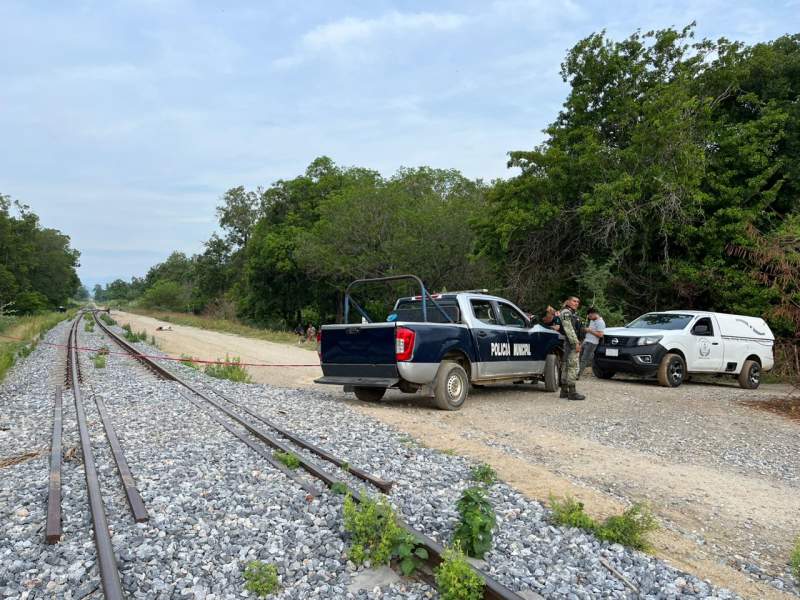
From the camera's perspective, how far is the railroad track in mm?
3680

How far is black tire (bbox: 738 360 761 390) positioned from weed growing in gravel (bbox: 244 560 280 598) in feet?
45.4

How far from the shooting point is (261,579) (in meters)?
3.63

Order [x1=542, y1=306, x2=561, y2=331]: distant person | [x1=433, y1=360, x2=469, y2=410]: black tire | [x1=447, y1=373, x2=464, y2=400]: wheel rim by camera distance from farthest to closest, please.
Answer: [x1=542, y1=306, x2=561, y2=331]: distant person → [x1=447, y1=373, x2=464, y2=400]: wheel rim → [x1=433, y1=360, x2=469, y2=410]: black tire

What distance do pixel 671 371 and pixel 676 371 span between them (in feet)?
0.68

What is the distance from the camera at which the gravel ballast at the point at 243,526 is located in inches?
145

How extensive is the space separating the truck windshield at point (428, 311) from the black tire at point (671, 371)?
5.52 m

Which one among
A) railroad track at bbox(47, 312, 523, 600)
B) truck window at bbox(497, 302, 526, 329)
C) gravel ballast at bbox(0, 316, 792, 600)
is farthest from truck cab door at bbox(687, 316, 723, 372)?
railroad track at bbox(47, 312, 523, 600)

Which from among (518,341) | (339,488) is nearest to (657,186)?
(518,341)

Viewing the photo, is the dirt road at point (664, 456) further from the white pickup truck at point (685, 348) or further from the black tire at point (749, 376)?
the black tire at point (749, 376)

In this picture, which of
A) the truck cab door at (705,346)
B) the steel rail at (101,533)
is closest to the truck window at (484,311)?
the truck cab door at (705,346)

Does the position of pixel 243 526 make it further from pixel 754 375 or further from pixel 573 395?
pixel 754 375

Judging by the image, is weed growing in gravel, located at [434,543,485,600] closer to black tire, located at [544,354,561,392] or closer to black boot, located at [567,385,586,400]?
black boot, located at [567,385,586,400]

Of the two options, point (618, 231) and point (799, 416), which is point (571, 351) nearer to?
point (799, 416)

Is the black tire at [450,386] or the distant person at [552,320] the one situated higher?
the distant person at [552,320]
